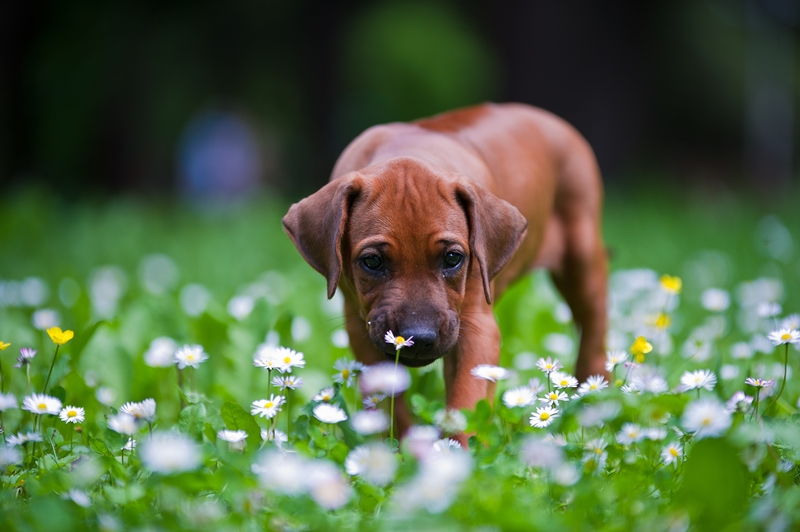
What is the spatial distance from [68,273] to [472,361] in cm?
422

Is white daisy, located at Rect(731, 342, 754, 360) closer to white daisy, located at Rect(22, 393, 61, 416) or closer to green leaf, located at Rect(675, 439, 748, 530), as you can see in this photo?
green leaf, located at Rect(675, 439, 748, 530)

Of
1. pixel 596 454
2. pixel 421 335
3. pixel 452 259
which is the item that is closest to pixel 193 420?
pixel 421 335

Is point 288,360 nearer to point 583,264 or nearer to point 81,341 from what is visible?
point 81,341

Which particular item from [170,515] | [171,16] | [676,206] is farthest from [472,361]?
[171,16]

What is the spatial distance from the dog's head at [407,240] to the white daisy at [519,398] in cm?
31

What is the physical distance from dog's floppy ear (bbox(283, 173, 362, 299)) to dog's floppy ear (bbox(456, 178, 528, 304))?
43 cm

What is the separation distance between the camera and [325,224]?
9.94 feet

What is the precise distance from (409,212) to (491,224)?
34 centimetres

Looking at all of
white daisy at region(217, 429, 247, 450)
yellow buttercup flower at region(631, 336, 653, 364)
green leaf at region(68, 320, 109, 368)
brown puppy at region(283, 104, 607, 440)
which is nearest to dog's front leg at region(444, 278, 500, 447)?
brown puppy at region(283, 104, 607, 440)

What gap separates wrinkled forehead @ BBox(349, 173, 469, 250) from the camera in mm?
2945

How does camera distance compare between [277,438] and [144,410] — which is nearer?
[144,410]

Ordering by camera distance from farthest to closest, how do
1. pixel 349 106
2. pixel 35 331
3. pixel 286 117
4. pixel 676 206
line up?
pixel 286 117
pixel 349 106
pixel 676 206
pixel 35 331

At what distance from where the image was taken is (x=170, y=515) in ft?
6.25

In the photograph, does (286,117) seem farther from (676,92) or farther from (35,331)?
(35,331)
